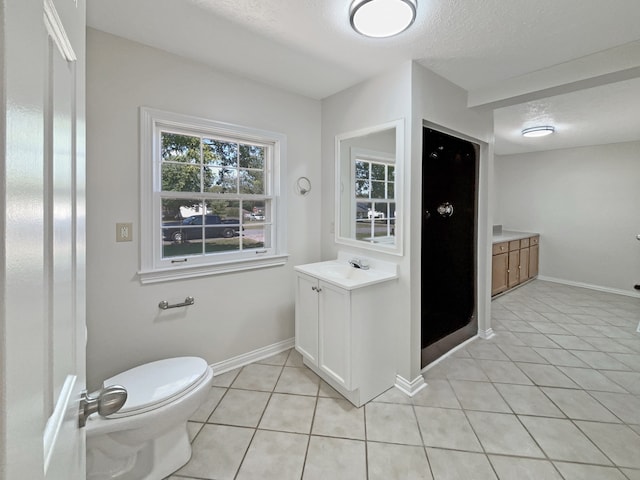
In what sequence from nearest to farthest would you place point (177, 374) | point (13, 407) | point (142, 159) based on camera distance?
point (13, 407) < point (177, 374) < point (142, 159)

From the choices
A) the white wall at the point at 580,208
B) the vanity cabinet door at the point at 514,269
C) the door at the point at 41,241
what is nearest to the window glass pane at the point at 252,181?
the door at the point at 41,241

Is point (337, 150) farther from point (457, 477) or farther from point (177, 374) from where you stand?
point (457, 477)

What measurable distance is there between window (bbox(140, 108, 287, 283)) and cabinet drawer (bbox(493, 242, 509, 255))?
9.99 feet

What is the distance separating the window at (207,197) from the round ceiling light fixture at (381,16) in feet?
3.72

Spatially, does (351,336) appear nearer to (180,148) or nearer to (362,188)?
(362,188)

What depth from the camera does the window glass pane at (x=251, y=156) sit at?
2.39 meters

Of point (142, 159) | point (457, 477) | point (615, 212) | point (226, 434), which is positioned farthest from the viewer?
point (615, 212)

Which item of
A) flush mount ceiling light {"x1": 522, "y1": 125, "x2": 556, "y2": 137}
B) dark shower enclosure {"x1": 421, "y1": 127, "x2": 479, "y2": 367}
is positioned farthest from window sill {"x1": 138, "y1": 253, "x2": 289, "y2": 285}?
flush mount ceiling light {"x1": 522, "y1": 125, "x2": 556, "y2": 137}

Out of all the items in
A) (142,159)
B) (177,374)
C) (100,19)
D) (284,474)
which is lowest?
(284,474)

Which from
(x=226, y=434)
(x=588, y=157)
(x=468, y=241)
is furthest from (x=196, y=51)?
(x=588, y=157)

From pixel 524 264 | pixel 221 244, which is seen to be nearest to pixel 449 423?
pixel 221 244

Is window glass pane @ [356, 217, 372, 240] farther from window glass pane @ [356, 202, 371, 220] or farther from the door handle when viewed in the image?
the door handle

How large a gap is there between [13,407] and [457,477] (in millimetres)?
1811

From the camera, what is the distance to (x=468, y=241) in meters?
2.86
